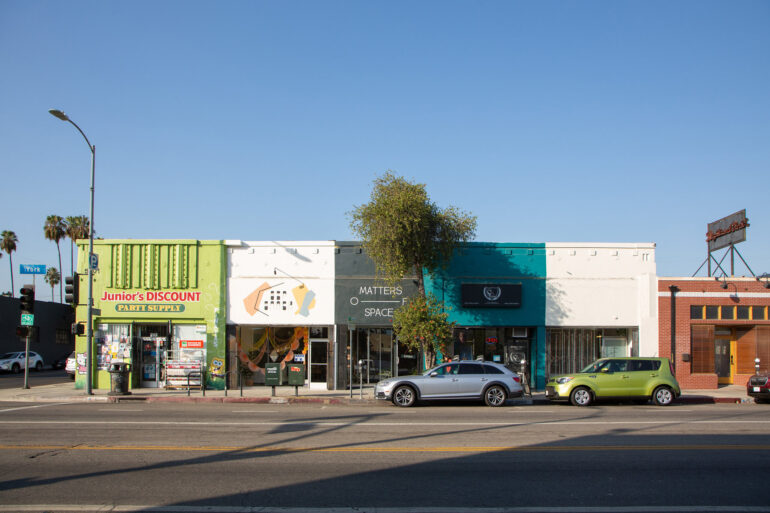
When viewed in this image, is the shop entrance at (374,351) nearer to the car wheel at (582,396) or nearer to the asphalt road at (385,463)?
the car wheel at (582,396)

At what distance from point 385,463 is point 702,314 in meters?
20.1

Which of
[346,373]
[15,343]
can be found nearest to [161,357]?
[346,373]

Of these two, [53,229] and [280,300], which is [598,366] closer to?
[280,300]

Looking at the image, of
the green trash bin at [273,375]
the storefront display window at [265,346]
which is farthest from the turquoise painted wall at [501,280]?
the green trash bin at [273,375]

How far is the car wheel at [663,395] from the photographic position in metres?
19.2

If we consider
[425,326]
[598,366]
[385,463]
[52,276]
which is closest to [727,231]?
[598,366]

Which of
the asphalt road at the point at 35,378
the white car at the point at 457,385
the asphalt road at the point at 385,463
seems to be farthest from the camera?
the asphalt road at the point at 35,378

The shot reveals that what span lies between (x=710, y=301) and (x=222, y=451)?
2147 cm

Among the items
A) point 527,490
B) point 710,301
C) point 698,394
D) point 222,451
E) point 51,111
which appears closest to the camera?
point 527,490

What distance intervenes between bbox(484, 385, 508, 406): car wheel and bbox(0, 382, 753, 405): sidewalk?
6.11ft

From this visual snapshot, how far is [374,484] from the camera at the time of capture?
8.16 m

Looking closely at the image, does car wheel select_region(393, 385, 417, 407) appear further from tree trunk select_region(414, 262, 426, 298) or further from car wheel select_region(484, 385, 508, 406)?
tree trunk select_region(414, 262, 426, 298)

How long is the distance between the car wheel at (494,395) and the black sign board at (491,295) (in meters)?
6.47

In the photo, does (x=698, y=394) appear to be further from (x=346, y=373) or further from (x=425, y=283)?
(x=346, y=373)
